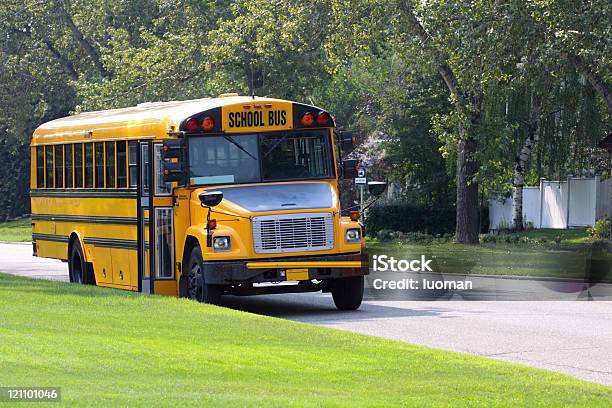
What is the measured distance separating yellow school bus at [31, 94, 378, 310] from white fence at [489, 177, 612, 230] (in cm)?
3317

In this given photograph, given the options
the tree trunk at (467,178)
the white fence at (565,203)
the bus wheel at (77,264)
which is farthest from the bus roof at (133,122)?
the white fence at (565,203)

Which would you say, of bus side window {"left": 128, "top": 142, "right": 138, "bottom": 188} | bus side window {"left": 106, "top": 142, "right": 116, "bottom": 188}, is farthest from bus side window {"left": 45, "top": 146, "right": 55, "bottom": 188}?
bus side window {"left": 128, "top": 142, "right": 138, "bottom": 188}

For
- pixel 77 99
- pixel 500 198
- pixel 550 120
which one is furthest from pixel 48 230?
pixel 77 99

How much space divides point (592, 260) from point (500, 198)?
89.3ft

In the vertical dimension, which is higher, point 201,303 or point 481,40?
point 481,40

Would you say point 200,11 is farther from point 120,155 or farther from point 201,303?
point 201,303

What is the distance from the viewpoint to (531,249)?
1476 inches

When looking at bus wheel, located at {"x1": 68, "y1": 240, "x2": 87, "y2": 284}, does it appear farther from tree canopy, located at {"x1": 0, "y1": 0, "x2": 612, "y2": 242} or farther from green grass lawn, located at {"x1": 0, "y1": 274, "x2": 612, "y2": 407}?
tree canopy, located at {"x1": 0, "y1": 0, "x2": 612, "y2": 242}

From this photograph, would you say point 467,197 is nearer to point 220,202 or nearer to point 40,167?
point 40,167

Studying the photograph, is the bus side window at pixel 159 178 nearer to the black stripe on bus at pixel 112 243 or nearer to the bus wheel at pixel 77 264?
the black stripe on bus at pixel 112 243

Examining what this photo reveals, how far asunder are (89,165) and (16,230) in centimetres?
4764

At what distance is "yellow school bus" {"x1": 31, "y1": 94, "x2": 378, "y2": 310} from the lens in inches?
745

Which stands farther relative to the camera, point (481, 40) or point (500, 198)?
point (500, 198)

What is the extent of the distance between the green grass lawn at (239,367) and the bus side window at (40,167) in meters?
9.62
